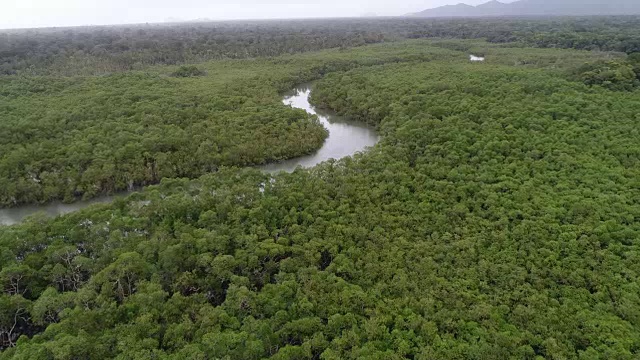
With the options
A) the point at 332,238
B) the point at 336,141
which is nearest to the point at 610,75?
the point at 336,141

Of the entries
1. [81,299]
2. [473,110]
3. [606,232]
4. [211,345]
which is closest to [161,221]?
[81,299]

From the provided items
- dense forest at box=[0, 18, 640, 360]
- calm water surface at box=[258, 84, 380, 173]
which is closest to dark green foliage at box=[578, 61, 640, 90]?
dense forest at box=[0, 18, 640, 360]

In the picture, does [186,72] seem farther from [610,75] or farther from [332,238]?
[610,75]

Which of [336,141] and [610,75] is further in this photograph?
[610,75]

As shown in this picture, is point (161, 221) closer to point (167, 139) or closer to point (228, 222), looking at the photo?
point (228, 222)

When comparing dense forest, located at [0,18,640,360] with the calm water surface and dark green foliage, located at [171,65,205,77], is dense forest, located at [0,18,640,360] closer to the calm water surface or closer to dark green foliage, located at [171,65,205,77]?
the calm water surface

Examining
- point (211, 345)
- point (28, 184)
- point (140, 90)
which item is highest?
point (140, 90)
